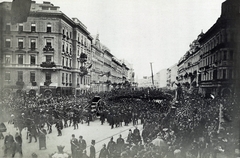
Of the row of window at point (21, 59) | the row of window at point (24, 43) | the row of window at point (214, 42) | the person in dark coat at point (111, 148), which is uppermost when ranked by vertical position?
the row of window at point (214, 42)

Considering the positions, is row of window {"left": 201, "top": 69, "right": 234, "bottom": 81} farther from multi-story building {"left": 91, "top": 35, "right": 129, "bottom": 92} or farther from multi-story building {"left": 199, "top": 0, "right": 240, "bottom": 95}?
multi-story building {"left": 91, "top": 35, "right": 129, "bottom": 92}

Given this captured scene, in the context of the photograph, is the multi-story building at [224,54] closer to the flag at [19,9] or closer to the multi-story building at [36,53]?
the multi-story building at [36,53]

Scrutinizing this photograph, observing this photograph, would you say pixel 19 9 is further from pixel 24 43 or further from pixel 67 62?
pixel 67 62

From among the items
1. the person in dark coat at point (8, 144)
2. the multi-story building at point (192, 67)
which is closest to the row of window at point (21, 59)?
the person in dark coat at point (8, 144)

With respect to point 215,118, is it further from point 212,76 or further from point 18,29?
point 18,29

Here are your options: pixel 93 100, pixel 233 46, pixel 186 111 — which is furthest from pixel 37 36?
pixel 233 46

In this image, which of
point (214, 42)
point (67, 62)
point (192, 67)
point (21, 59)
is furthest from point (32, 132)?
point (192, 67)
